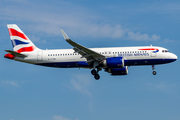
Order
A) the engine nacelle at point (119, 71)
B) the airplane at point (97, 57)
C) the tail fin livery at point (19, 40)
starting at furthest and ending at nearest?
the engine nacelle at point (119, 71) → the tail fin livery at point (19, 40) → the airplane at point (97, 57)

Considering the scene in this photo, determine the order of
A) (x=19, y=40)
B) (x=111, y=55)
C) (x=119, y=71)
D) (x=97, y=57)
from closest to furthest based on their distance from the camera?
(x=97, y=57) < (x=111, y=55) < (x=119, y=71) < (x=19, y=40)

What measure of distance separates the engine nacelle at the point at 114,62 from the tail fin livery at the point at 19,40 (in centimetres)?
1284

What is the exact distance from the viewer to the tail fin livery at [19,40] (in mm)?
51781

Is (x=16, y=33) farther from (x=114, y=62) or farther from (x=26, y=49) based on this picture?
(x=114, y=62)

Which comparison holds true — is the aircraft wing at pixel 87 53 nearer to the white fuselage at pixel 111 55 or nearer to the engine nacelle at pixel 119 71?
the white fuselage at pixel 111 55

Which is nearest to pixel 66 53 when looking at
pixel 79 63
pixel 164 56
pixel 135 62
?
pixel 79 63

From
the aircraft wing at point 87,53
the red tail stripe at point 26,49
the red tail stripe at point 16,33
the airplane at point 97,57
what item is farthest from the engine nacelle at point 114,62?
the red tail stripe at point 16,33

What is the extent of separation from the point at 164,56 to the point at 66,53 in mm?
14689

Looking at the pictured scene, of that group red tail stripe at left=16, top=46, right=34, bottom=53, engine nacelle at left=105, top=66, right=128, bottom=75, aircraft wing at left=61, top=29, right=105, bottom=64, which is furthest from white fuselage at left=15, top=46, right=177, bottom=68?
engine nacelle at left=105, top=66, right=128, bottom=75

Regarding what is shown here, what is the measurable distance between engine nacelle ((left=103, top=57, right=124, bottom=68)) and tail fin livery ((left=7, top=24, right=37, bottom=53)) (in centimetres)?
1284

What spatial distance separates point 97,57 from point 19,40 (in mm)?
14036


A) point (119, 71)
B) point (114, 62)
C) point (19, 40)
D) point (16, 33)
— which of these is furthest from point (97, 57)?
point (16, 33)

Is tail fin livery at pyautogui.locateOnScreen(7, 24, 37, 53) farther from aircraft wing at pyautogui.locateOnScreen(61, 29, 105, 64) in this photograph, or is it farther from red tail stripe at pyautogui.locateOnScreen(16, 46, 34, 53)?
aircraft wing at pyautogui.locateOnScreen(61, 29, 105, 64)

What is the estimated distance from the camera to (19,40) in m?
52.4
